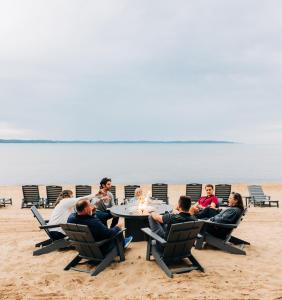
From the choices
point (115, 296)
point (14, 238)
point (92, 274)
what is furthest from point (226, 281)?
point (14, 238)

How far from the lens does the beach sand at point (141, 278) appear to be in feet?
15.8

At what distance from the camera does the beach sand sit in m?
4.82

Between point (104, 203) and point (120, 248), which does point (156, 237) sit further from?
point (104, 203)

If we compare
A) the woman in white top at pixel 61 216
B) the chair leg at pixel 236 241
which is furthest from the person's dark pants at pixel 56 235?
the chair leg at pixel 236 241

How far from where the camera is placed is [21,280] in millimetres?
5391

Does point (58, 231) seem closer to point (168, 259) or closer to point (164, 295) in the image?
point (168, 259)

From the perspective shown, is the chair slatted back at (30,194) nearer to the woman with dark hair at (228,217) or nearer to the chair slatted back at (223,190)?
the chair slatted back at (223,190)

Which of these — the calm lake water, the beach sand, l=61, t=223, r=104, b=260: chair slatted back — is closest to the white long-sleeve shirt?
the beach sand

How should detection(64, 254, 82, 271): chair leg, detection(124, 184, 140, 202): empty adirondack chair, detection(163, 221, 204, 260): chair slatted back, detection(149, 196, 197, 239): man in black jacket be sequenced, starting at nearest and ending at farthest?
1. detection(163, 221, 204, 260): chair slatted back
2. detection(149, 196, 197, 239): man in black jacket
3. detection(64, 254, 82, 271): chair leg
4. detection(124, 184, 140, 202): empty adirondack chair

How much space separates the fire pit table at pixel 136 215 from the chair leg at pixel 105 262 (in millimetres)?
1131

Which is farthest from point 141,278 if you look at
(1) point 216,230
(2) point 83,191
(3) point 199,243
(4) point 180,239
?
(2) point 83,191

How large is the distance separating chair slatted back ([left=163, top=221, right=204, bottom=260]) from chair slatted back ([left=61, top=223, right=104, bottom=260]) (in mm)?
1122

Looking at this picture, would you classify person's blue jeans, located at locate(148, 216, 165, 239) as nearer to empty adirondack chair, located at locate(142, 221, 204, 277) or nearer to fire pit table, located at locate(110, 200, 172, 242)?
empty adirondack chair, located at locate(142, 221, 204, 277)

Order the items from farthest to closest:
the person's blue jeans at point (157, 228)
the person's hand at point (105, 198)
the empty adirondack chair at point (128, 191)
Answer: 1. the empty adirondack chair at point (128, 191)
2. the person's hand at point (105, 198)
3. the person's blue jeans at point (157, 228)
